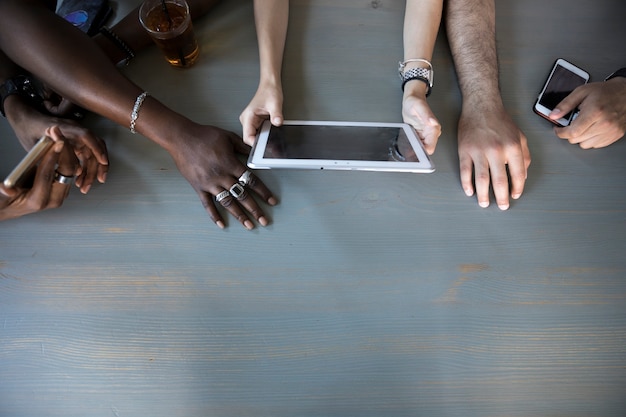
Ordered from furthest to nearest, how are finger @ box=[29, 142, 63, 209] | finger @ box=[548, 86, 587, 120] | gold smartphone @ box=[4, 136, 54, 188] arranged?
finger @ box=[548, 86, 587, 120] < finger @ box=[29, 142, 63, 209] < gold smartphone @ box=[4, 136, 54, 188]

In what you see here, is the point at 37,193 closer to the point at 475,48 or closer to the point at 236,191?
the point at 236,191

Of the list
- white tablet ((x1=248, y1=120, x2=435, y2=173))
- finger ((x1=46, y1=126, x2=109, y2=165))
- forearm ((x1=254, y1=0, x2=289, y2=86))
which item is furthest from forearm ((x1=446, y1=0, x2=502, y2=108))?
finger ((x1=46, y1=126, x2=109, y2=165))

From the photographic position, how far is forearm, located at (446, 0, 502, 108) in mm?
754

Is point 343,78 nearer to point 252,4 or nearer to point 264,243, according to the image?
point 252,4

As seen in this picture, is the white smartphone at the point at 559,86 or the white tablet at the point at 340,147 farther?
the white smartphone at the point at 559,86

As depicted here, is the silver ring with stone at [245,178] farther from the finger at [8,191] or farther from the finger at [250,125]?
the finger at [8,191]

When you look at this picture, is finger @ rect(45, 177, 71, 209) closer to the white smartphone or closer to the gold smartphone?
the gold smartphone

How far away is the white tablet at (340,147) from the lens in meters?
0.59

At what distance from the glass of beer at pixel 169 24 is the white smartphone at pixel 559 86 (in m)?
0.76

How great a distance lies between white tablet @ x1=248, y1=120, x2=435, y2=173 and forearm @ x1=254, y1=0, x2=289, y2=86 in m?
0.15

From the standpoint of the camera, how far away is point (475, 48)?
791 millimetres

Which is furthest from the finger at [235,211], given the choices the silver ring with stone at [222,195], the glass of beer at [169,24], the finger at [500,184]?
the finger at [500,184]

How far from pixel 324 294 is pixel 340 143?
27 centimetres

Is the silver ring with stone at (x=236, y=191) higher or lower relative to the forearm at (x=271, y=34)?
Result: lower
